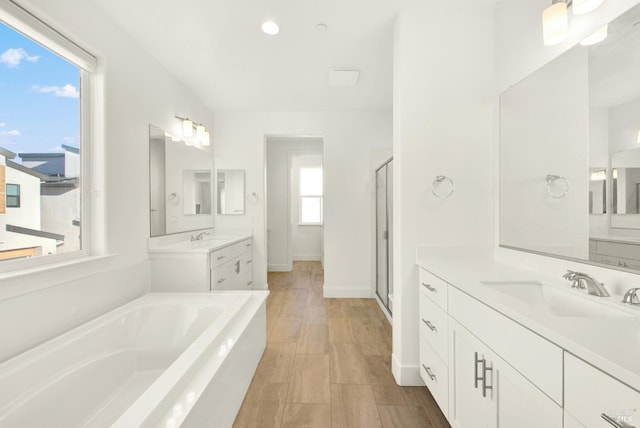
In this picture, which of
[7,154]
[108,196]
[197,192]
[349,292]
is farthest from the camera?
[349,292]

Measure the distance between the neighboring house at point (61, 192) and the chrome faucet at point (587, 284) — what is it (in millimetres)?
2691

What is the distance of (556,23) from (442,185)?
0.95 meters

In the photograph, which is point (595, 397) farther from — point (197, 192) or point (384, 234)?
point (197, 192)

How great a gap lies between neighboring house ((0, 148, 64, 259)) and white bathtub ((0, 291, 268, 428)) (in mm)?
514

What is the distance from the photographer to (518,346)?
2.92 feet

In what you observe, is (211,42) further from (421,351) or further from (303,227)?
(303,227)

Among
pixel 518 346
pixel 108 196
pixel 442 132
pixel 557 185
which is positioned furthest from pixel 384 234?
pixel 108 196

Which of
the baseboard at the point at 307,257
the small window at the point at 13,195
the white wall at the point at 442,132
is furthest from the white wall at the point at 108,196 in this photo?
the baseboard at the point at 307,257

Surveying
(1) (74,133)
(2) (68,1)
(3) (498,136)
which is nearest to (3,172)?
(1) (74,133)

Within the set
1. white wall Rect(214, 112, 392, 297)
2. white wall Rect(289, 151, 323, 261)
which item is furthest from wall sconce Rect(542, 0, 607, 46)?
white wall Rect(289, 151, 323, 261)

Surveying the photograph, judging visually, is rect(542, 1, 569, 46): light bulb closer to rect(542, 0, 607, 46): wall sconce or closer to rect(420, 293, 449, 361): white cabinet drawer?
rect(542, 0, 607, 46): wall sconce

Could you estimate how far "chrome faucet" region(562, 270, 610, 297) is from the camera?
1.06m

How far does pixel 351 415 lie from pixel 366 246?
2385 mm

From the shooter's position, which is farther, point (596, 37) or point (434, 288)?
point (434, 288)
